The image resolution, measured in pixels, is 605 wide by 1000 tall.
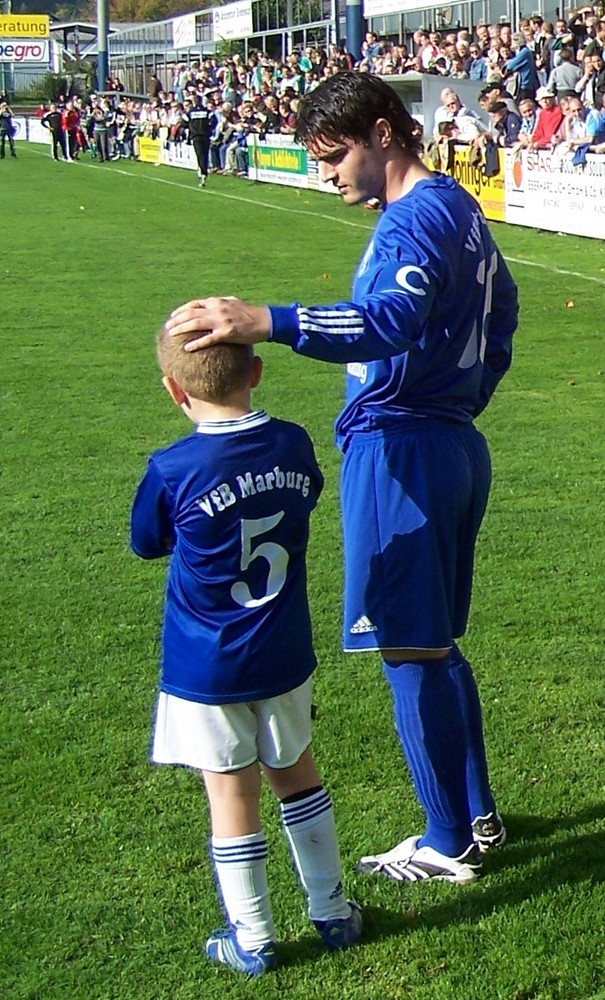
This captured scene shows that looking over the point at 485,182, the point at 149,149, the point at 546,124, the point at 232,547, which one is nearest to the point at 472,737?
the point at 232,547

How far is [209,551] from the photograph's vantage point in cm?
282

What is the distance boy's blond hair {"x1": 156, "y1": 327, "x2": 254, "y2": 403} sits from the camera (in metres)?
2.68

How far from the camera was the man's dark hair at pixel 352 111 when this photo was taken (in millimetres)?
2947

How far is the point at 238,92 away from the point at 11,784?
3967 centimetres

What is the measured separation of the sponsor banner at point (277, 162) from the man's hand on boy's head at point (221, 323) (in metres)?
26.2

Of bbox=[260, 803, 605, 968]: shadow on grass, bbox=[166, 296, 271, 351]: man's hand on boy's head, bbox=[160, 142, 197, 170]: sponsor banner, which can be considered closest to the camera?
bbox=[166, 296, 271, 351]: man's hand on boy's head

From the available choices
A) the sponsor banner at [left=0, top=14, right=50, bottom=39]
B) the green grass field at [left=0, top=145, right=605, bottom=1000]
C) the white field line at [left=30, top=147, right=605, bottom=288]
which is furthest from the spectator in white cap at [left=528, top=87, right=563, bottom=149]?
the sponsor banner at [left=0, top=14, right=50, bottom=39]

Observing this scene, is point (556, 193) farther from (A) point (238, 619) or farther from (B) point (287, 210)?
(A) point (238, 619)

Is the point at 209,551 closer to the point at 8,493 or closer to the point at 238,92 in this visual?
the point at 8,493

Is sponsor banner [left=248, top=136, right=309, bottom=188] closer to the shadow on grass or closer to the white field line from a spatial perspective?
the white field line

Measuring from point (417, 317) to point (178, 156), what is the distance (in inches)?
1568

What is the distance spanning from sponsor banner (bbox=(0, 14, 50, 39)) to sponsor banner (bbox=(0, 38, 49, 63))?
87 cm

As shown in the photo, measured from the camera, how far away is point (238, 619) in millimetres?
2850

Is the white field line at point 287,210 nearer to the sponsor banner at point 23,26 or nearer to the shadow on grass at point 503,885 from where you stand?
the shadow on grass at point 503,885
